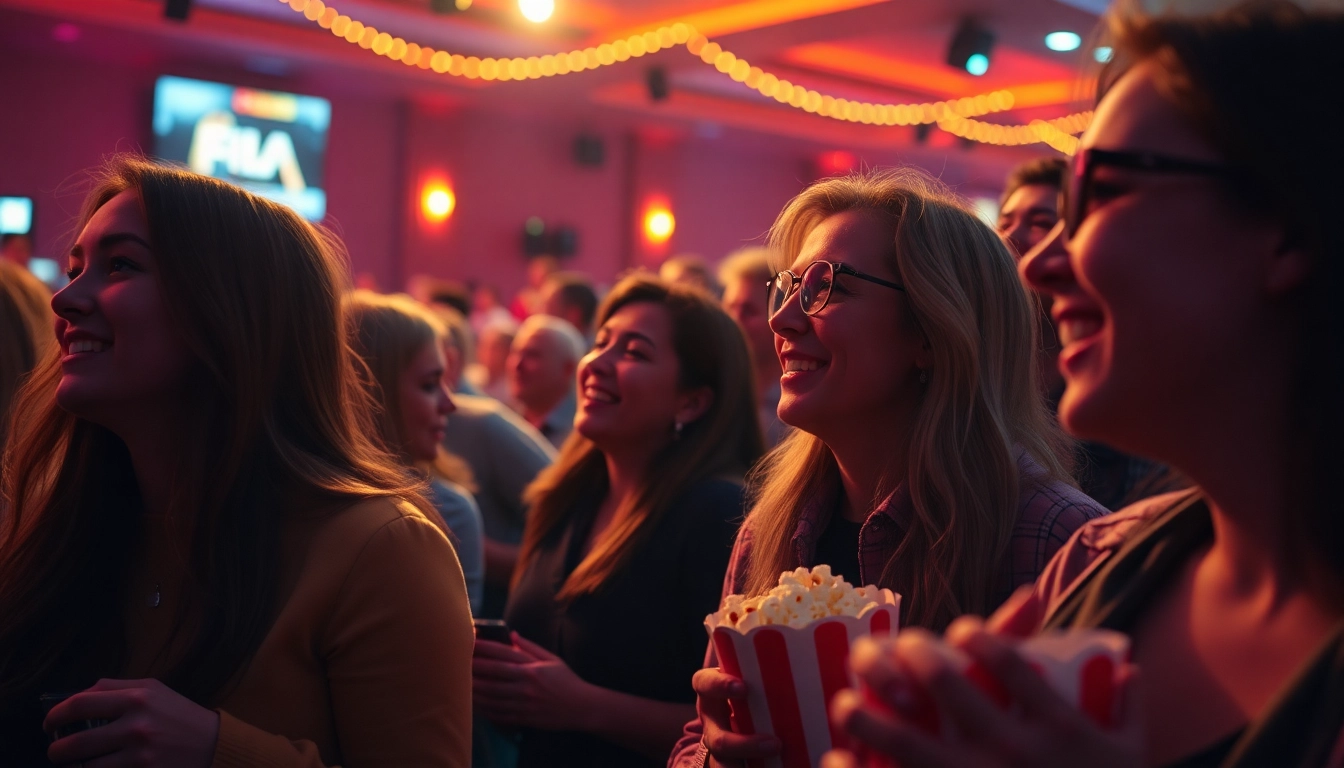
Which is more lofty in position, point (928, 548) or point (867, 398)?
point (867, 398)

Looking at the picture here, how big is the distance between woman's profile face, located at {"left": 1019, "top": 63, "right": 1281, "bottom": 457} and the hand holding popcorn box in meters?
0.40

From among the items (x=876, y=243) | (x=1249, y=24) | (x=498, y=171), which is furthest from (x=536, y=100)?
(x=1249, y=24)

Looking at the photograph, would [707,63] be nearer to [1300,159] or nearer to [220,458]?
[220,458]

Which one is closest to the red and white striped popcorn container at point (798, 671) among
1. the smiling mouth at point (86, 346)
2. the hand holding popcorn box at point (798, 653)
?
the hand holding popcorn box at point (798, 653)

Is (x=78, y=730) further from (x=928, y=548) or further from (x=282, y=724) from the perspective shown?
(x=928, y=548)

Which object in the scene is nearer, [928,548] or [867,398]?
[928,548]

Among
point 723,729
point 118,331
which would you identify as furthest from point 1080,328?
point 118,331

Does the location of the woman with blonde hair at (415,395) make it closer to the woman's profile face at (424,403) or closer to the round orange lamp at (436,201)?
the woman's profile face at (424,403)

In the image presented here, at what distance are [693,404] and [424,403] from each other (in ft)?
2.44

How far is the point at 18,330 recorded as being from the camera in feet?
8.75

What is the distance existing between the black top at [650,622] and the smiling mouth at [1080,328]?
4.39 feet

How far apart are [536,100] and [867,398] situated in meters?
9.18

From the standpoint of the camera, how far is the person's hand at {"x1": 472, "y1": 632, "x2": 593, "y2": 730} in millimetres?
2117

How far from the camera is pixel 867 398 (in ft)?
5.87
